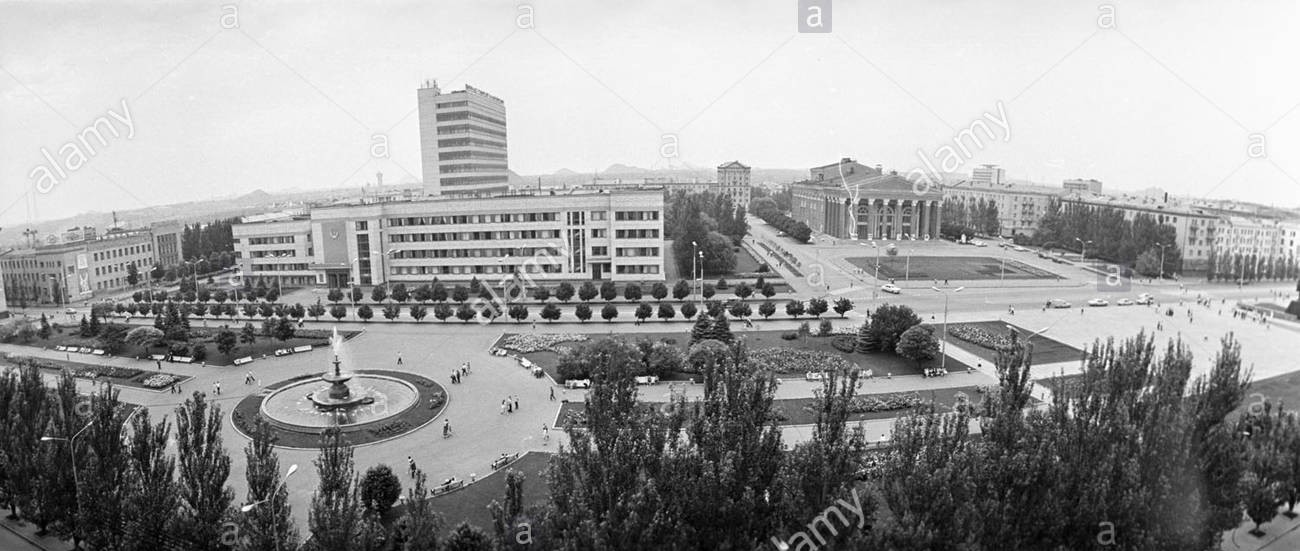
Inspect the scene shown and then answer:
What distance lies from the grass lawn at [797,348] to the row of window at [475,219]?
1733 centimetres

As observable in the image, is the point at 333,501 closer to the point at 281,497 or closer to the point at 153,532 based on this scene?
the point at 281,497

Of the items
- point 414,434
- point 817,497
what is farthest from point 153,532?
point 817,497

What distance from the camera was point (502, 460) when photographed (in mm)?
20859

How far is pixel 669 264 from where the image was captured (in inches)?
2308

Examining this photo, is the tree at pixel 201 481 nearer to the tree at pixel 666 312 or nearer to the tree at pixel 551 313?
the tree at pixel 551 313

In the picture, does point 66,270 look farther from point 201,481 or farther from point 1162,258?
A: point 1162,258

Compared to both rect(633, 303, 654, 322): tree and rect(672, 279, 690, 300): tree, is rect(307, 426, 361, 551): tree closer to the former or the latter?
rect(633, 303, 654, 322): tree

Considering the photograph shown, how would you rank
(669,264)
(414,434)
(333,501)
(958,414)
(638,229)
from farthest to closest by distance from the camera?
(669,264), (638,229), (414,434), (958,414), (333,501)

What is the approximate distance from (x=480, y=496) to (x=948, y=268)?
48655 millimetres

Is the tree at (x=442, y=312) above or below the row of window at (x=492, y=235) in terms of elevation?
below

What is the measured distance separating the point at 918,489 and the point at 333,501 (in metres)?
10.2

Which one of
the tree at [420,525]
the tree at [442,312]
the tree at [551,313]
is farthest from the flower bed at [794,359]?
the tree at [420,525]

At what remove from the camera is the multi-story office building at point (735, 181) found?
123 meters

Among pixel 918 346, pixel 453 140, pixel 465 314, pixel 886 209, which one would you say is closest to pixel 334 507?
pixel 918 346
